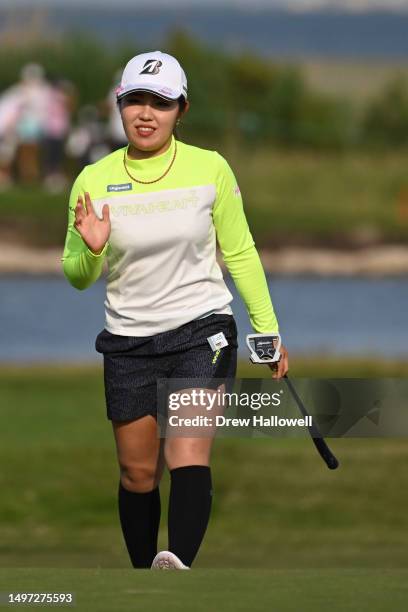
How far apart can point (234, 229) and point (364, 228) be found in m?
37.1

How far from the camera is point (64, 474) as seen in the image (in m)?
14.1

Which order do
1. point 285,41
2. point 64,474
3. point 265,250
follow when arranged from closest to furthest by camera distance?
point 64,474 → point 265,250 → point 285,41

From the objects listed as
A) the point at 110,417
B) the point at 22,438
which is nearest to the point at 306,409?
the point at 110,417

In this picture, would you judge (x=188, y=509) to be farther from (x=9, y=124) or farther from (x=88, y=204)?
(x=9, y=124)

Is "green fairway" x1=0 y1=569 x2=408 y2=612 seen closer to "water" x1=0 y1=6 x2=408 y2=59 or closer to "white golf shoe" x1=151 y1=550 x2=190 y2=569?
"white golf shoe" x1=151 y1=550 x2=190 y2=569

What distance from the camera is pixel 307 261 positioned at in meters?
43.4

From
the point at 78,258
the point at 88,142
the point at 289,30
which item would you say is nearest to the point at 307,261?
the point at 88,142

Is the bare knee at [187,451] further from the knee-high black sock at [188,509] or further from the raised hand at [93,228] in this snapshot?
the raised hand at [93,228]

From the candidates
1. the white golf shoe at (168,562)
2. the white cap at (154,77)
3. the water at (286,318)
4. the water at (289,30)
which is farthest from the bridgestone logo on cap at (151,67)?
the water at (289,30)

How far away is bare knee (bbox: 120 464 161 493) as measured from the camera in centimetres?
774

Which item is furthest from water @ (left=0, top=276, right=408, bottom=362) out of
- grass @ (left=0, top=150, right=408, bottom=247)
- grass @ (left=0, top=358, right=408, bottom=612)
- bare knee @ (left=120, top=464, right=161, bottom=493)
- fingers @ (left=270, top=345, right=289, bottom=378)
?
fingers @ (left=270, top=345, right=289, bottom=378)

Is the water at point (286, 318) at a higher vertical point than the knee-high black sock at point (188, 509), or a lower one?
lower

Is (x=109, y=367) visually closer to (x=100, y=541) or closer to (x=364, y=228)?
(x=100, y=541)

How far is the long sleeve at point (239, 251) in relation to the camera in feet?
24.4
